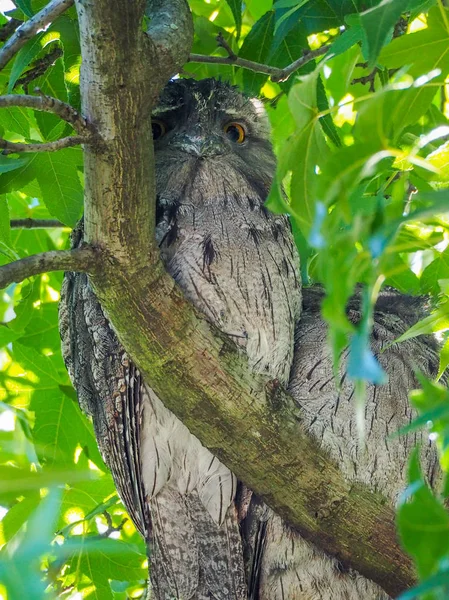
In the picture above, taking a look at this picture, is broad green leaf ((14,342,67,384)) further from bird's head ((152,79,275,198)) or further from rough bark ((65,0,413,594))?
rough bark ((65,0,413,594))

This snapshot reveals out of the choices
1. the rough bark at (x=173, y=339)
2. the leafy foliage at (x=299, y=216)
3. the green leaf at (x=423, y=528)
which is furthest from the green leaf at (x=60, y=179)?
the green leaf at (x=423, y=528)

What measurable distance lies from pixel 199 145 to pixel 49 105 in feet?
3.57

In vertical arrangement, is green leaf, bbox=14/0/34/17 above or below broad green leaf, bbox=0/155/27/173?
above

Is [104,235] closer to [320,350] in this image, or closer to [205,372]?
[205,372]

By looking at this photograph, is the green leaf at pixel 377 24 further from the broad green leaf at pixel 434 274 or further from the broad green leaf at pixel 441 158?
the broad green leaf at pixel 434 274

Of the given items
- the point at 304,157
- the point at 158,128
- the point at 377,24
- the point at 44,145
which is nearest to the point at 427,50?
the point at 377,24

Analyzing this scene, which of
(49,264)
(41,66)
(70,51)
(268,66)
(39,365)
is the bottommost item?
(49,264)

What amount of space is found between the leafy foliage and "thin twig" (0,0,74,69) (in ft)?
0.12

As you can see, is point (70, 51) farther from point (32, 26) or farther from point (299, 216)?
point (299, 216)

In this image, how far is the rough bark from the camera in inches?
65.8

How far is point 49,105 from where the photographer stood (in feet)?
5.11

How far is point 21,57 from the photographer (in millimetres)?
2004

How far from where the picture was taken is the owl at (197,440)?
2275 millimetres

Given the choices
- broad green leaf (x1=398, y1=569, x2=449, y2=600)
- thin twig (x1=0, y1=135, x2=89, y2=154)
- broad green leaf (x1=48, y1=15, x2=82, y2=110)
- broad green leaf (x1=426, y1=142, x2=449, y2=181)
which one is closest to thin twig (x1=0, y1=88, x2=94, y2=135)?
thin twig (x1=0, y1=135, x2=89, y2=154)
